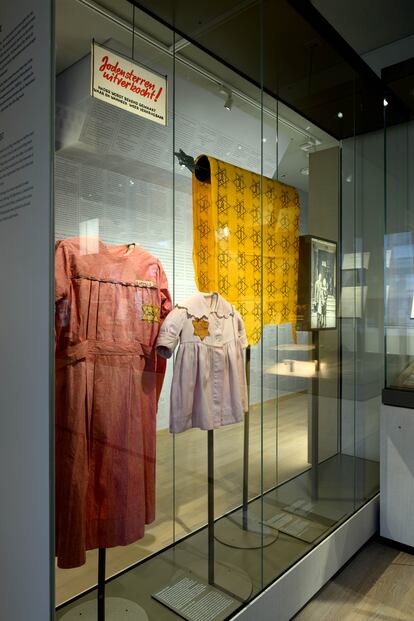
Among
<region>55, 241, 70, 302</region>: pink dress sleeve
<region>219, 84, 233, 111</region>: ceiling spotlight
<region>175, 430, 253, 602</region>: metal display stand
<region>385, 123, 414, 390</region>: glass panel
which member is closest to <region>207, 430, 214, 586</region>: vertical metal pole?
<region>175, 430, 253, 602</region>: metal display stand

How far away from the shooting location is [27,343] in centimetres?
130

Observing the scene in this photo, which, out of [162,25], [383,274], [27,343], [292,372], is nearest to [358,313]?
[383,274]

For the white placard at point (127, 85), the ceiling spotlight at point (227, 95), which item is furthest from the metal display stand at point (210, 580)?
the ceiling spotlight at point (227, 95)

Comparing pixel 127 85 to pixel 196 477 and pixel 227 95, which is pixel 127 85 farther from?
pixel 196 477

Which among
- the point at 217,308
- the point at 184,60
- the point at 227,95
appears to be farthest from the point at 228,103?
the point at 217,308

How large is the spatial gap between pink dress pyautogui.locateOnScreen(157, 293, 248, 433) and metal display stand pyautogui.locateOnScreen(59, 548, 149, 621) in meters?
0.53

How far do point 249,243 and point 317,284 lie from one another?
2.05 feet

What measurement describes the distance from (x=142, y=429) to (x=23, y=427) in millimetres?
390

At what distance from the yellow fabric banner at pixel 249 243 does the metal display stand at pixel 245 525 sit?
0.24 metres

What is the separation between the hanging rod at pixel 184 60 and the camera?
1365 mm

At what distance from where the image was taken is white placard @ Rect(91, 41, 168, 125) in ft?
4.31

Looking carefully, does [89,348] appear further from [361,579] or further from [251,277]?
[361,579]

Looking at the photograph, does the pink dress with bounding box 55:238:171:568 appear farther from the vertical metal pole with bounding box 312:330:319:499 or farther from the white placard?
the vertical metal pole with bounding box 312:330:319:499

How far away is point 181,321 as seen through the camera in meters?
1.69
